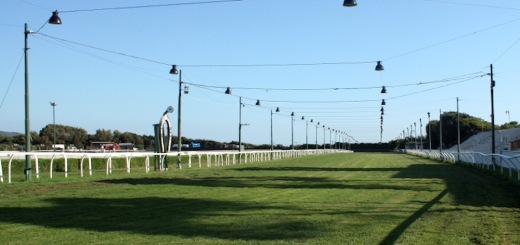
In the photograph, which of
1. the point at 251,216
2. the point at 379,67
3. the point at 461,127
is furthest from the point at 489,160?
the point at 461,127

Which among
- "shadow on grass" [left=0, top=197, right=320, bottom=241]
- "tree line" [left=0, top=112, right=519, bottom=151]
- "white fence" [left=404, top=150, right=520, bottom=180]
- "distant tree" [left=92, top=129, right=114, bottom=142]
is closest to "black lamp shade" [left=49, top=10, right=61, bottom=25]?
"shadow on grass" [left=0, top=197, right=320, bottom=241]

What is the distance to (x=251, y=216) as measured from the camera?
11.7 metres

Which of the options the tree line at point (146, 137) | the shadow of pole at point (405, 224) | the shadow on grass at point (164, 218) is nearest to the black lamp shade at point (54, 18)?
the shadow on grass at point (164, 218)

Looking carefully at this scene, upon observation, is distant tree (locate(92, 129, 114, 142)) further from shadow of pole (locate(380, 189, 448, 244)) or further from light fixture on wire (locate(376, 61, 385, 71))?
shadow of pole (locate(380, 189, 448, 244))

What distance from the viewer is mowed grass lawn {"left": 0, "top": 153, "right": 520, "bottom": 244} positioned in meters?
9.17

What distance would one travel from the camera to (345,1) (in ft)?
59.1

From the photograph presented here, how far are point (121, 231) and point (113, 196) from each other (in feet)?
20.3

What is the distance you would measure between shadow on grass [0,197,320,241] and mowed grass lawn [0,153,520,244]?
0.06 feet

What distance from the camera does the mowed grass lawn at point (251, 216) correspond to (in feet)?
30.1

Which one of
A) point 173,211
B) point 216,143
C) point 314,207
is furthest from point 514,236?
point 216,143

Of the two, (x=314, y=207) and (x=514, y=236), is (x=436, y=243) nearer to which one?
(x=514, y=236)

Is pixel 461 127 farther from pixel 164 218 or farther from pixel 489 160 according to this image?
pixel 164 218

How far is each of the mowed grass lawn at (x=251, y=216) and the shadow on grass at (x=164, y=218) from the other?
0.06 feet

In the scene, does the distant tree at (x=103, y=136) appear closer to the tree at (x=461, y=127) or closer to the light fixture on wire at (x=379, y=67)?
the tree at (x=461, y=127)
